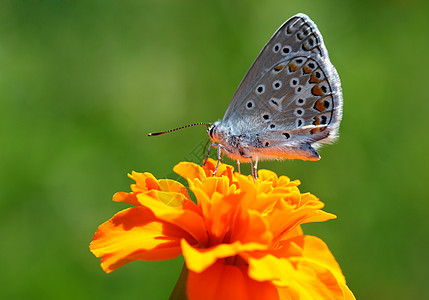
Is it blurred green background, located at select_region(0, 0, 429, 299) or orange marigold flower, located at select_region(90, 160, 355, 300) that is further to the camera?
blurred green background, located at select_region(0, 0, 429, 299)

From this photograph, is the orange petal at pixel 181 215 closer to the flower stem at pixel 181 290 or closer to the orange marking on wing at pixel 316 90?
the flower stem at pixel 181 290

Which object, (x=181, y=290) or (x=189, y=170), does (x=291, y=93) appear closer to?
(x=189, y=170)

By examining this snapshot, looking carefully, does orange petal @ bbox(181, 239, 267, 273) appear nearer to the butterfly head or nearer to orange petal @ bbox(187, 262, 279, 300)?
orange petal @ bbox(187, 262, 279, 300)

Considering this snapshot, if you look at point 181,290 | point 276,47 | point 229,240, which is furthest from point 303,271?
point 276,47

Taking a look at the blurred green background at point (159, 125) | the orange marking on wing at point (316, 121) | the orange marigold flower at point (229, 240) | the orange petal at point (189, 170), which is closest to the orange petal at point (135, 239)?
the orange marigold flower at point (229, 240)

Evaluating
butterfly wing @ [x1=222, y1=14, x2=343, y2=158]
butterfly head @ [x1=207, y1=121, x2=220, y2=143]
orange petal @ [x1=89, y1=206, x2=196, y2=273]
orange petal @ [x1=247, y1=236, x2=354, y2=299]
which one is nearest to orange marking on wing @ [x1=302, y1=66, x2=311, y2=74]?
butterfly wing @ [x1=222, y1=14, x2=343, y2=158]
